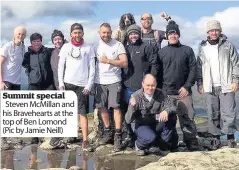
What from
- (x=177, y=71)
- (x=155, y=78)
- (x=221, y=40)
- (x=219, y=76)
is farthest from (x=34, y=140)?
(x=221, y=40)

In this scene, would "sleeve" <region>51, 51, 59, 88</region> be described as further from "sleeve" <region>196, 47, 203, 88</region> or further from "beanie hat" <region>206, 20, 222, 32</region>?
"beanie hat" <region>206, 20, 222, 32</region>

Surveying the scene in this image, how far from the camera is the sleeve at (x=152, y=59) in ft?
31.0

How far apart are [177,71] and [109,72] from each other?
1.59 m

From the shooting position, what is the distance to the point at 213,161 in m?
7.65

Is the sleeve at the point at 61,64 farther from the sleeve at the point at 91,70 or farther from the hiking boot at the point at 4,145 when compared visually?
the hiking boot at the point at 4,145

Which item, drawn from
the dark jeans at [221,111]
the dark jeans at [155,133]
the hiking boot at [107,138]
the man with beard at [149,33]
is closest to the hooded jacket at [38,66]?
the hiking boot at [107,138]

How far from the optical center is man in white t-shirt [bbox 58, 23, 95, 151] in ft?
30.9

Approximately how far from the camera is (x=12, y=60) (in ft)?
33.5

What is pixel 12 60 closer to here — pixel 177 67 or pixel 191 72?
pixel 177 67

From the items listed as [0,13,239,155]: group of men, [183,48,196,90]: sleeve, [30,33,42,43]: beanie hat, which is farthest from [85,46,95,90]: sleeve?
[183,48,196,90]: sleeve

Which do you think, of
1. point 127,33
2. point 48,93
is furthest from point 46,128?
point 127,33

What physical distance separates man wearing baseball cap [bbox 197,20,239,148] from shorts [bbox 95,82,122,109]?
2072 mm

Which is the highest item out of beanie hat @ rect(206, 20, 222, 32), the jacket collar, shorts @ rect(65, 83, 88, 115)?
beanie hat @ rect(206, 20, 222, 32)

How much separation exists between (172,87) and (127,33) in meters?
1.67
